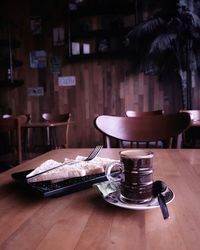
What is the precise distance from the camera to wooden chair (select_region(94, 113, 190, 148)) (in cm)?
159

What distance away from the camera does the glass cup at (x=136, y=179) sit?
57cm

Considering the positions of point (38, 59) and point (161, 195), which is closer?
point (161, 195)

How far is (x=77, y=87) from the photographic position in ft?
17.0

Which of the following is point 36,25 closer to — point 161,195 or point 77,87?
point 77,87

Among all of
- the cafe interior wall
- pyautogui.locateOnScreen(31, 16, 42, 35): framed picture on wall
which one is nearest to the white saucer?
the cafe interior wall

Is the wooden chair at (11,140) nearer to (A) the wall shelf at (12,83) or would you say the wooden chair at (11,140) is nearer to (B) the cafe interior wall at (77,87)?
(B) the cafe interior wall at (77,87)

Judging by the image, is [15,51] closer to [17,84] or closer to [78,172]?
[17,84]

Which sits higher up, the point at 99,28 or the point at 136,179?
the point at 99,28

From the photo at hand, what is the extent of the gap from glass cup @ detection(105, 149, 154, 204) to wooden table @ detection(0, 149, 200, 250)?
33mm

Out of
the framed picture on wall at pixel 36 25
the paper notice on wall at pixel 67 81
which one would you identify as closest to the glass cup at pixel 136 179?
the paper notice on wall at pixel 67 81

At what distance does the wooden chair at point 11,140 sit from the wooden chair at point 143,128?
1349 millimetres

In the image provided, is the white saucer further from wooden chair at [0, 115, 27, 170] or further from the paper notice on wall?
the paper notice on wall

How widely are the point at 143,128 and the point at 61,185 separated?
1.02m

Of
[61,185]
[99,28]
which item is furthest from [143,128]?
[99,28]
